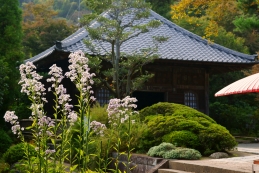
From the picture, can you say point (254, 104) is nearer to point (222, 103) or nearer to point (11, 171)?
point (222, 103)

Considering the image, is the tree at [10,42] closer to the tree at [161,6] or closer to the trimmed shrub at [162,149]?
the trimmed shrub at [162,149]

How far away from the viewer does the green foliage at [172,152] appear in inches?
364

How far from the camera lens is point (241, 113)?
2070 cm

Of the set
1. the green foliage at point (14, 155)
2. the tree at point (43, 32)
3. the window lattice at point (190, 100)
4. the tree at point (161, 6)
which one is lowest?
the green foliage at point (14, 155)

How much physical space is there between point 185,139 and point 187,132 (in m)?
0.22

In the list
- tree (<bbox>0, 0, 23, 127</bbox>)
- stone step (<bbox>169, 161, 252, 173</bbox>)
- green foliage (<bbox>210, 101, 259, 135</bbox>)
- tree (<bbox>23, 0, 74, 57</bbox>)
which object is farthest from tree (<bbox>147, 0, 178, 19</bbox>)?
stone step (<bbox>169, 161, 252, 173</bbox>)

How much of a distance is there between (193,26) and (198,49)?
1077 cm

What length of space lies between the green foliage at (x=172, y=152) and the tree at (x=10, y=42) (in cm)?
797

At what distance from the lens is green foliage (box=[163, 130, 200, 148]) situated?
9.91 m

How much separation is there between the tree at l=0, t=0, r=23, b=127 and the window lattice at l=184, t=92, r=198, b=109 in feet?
22.7

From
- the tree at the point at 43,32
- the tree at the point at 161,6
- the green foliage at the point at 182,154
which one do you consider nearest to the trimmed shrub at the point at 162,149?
the green foliage at the point at 182,154

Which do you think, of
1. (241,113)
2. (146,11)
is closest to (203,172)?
(146,11)

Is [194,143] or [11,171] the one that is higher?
[194,143]

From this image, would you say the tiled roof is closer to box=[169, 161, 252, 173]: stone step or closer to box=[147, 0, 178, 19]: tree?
box=[169, 161, 252, 173]: stone step
